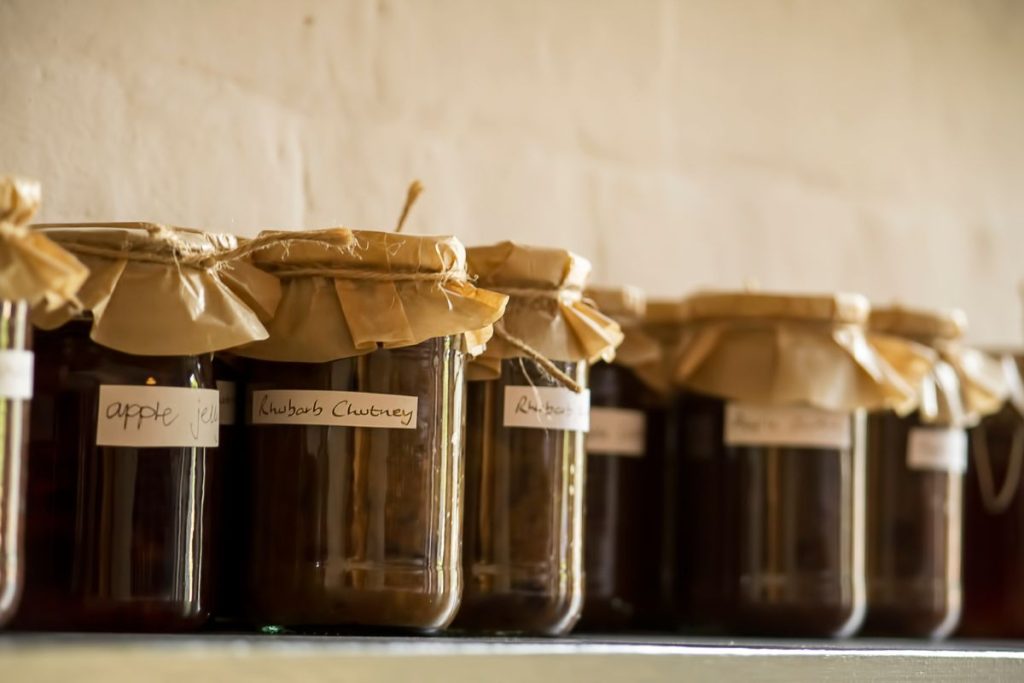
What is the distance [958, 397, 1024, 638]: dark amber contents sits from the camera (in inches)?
64.6

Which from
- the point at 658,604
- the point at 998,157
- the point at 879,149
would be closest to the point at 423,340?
the point at 658,604

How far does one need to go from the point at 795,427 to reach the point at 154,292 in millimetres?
633

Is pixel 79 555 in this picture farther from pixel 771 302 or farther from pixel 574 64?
pixel 574 64

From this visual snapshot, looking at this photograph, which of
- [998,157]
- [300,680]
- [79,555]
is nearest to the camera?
[300,680]

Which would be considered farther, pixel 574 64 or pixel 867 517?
pixel 574 64

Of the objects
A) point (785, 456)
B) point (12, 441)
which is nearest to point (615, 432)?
point (785, 456)

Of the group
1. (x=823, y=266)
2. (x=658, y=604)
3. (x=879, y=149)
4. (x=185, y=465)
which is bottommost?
(x=658, y=604)

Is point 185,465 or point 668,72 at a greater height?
point 668,72

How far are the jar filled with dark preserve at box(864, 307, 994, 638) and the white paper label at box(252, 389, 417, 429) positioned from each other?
63 cm

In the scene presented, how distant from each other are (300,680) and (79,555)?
276mm

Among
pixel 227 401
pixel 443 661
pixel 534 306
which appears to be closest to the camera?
pixel 443 661

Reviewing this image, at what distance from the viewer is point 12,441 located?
0.84 metres

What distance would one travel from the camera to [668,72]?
1761mm

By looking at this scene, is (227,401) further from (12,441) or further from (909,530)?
(909,530)
